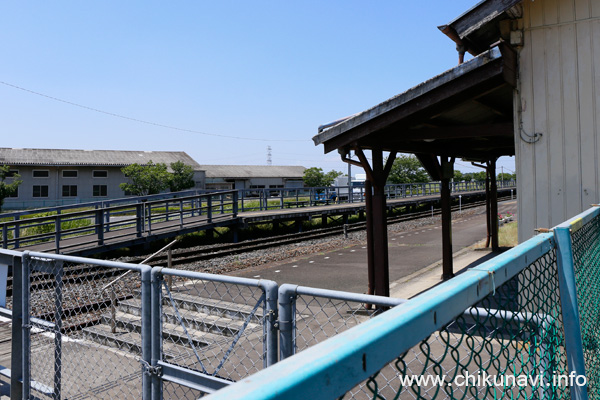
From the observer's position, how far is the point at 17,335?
13.2 ft

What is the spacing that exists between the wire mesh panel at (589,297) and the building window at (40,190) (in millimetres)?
47180

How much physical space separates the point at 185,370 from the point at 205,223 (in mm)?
14453

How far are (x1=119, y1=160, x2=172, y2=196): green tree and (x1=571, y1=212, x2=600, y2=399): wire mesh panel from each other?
43676 mm

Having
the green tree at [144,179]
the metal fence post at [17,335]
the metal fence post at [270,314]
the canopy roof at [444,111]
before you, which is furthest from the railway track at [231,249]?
the green tree at [144,179]

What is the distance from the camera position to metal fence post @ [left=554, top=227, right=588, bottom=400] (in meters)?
2.07

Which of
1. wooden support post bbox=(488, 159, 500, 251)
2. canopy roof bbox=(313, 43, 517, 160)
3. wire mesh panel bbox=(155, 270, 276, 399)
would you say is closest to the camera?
wire mesh panel bbox=(155, 270, 276, 399)

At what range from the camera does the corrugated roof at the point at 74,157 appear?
42844 mm

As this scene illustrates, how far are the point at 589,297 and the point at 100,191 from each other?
4835 cm

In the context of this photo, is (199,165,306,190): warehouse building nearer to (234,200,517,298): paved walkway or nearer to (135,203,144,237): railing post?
(135,203,144,237): railing post

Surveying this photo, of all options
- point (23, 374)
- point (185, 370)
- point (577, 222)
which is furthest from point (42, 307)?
point (577, 222)

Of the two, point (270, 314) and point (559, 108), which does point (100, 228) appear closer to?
point (559, 108)

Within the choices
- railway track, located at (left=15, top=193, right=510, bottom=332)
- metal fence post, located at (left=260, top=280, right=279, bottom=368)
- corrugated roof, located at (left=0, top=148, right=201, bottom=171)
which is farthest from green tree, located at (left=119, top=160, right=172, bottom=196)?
metal fence post, located at (left=260, top=280, right=279, bottom=368)

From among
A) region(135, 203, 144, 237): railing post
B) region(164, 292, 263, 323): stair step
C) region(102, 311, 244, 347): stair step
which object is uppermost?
region(135, 203, 144, 237): railing post

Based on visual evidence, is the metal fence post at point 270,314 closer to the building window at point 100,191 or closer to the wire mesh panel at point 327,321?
the wire mesh panel at point 327,321
